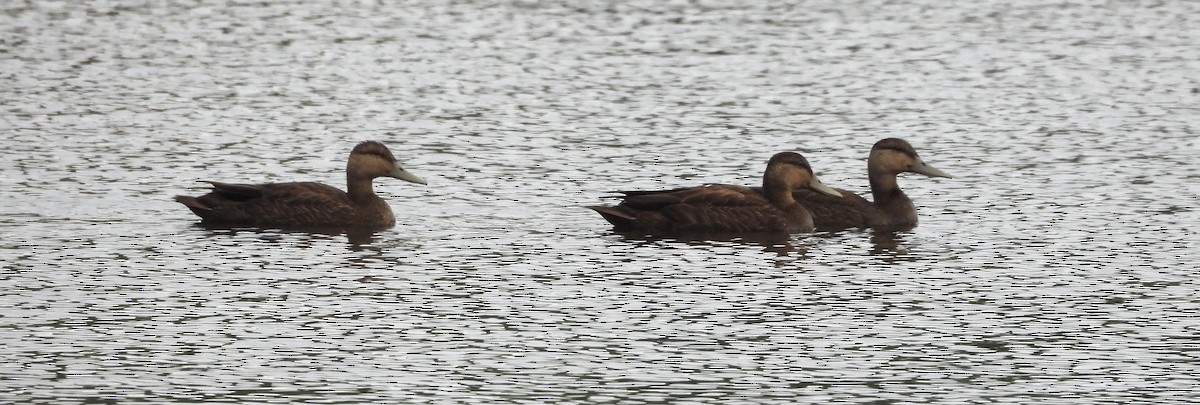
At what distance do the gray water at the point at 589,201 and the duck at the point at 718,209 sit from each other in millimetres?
360

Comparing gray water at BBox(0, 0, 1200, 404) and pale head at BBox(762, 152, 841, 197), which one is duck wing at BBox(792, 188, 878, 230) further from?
gray water at BBox(0, 0, 1200, 404)

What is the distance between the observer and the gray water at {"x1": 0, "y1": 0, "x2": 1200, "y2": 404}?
12203 millimetres

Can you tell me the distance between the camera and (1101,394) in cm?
1152

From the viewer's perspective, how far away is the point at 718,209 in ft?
59.2

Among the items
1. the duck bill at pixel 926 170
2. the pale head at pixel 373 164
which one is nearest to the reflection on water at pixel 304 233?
the pale head at pixel 373 164

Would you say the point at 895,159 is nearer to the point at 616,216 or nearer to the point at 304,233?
the point at 616,216

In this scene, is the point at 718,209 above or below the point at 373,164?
below

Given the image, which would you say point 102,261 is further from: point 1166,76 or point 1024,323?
point 1166,76

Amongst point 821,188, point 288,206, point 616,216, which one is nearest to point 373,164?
point 288,206

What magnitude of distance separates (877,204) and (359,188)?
421 cm

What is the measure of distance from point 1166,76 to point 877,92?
11.9 feet

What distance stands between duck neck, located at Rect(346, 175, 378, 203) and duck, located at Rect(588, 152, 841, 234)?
1910 mm

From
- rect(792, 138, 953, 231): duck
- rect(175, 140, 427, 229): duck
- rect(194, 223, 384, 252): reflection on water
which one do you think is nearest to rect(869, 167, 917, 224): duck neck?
rect(792, 138, 953, 231): duck

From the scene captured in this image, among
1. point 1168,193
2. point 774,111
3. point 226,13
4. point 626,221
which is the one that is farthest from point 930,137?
point 226,13
